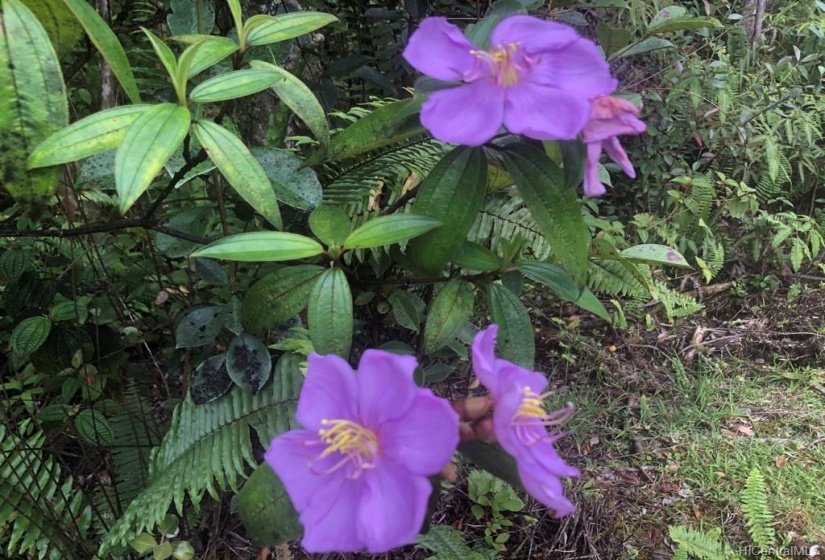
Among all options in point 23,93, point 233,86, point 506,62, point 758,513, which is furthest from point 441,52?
point 758,513

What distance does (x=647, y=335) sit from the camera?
3.01 meters

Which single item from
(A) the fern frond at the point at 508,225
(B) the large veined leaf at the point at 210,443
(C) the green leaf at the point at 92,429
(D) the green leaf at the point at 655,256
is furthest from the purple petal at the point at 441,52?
(C) the green leaf at the point at 92,429

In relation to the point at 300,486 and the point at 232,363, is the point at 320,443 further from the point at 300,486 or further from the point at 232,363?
the point at 232,363

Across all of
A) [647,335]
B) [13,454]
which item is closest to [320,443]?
[13,454]

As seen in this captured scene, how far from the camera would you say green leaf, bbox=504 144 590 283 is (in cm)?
84

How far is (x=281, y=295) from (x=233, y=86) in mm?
351

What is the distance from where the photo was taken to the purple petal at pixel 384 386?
623 mm

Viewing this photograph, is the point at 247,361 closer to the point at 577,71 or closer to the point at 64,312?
the point at 64,312

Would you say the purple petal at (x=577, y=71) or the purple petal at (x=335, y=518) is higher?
the purple petal at (x=577, y=71)

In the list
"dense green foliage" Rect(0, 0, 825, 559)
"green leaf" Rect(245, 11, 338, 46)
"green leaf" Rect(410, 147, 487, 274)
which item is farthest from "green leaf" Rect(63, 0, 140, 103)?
"green leaf" Rect(410, 147, 487, 274)

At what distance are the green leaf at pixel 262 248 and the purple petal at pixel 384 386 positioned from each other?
0.25m

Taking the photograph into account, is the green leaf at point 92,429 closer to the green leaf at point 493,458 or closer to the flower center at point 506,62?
the green leaf at point 493,458

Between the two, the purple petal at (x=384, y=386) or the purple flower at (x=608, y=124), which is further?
the purple flower at (x=608, y=124)

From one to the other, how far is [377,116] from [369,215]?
0.59m
